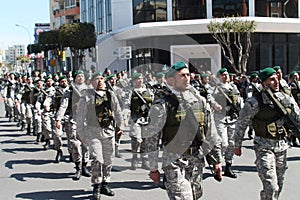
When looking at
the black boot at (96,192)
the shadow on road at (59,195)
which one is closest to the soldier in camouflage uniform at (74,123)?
the shadow on road at (59,195)

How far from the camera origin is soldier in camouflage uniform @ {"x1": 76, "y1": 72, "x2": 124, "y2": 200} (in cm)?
654

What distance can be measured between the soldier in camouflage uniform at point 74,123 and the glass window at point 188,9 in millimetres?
25648

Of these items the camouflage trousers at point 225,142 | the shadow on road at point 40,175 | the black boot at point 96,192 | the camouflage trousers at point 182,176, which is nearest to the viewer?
the camouflage trousers at point 182,176

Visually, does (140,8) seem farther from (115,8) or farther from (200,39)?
(200,39)

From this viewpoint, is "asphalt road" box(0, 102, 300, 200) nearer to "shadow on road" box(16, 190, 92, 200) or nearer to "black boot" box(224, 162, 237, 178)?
"shadow on road" box(16, 190, 92, 200)

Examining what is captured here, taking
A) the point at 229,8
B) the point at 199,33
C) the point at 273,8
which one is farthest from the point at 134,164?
the point at 273,8

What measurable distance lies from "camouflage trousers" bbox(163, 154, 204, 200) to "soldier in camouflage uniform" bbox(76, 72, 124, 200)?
1811mm

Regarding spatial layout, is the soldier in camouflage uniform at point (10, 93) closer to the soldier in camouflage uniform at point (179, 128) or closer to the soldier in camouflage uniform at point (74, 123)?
the soldier in camouflage uniform at point (74, 123)

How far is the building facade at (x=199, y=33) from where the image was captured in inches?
1209

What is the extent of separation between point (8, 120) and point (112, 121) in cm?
1341

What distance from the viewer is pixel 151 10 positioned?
111 ft

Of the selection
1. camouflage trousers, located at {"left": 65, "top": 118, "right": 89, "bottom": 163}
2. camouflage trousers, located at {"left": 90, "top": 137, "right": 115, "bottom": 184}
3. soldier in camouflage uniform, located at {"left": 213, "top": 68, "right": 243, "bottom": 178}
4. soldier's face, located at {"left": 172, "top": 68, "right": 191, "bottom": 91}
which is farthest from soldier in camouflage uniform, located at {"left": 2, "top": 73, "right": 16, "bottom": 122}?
soldier's face, located at {"left": 172, "top": 68, "right": 191, "bottom": 91}

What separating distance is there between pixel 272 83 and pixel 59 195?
3.73 m

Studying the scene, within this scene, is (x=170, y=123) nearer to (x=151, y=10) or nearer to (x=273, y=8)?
(x=273, y=8)
